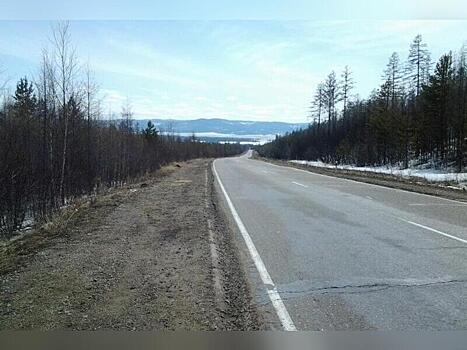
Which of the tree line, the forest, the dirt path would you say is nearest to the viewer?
A: the dirt path

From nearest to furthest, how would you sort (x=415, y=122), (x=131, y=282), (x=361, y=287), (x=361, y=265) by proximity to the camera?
(x=361, y=287)
(x=131, y=282)
(x=361, y=265)
(x=415, y=122)

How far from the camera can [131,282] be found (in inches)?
216

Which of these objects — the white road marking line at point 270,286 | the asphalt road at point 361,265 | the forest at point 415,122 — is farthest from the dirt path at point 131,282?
the forest at point 415,122

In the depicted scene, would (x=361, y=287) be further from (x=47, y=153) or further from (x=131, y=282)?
(x=47, y=153)

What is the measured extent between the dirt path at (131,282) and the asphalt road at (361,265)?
18.8 inches

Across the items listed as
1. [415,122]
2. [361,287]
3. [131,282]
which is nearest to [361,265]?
[361,287]

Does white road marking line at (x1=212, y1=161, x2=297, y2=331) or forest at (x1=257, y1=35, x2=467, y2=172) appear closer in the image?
white road marking line at (x1=212, y1=161, x2=297, y2=331)

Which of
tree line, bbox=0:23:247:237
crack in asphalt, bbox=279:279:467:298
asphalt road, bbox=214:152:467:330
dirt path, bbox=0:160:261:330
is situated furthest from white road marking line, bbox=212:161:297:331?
tree line, bbox=0:23:247:237

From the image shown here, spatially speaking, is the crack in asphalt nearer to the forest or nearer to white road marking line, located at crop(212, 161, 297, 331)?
white road marking line, located at crop(212, 161, 297, 331)

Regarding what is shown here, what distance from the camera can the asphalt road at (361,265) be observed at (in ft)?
14.5

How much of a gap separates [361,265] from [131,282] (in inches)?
124

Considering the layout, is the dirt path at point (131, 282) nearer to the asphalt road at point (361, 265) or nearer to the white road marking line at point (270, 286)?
the white road marking line at point (270, 286)

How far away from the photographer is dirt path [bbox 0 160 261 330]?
421 cm

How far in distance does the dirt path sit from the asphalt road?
479mm
